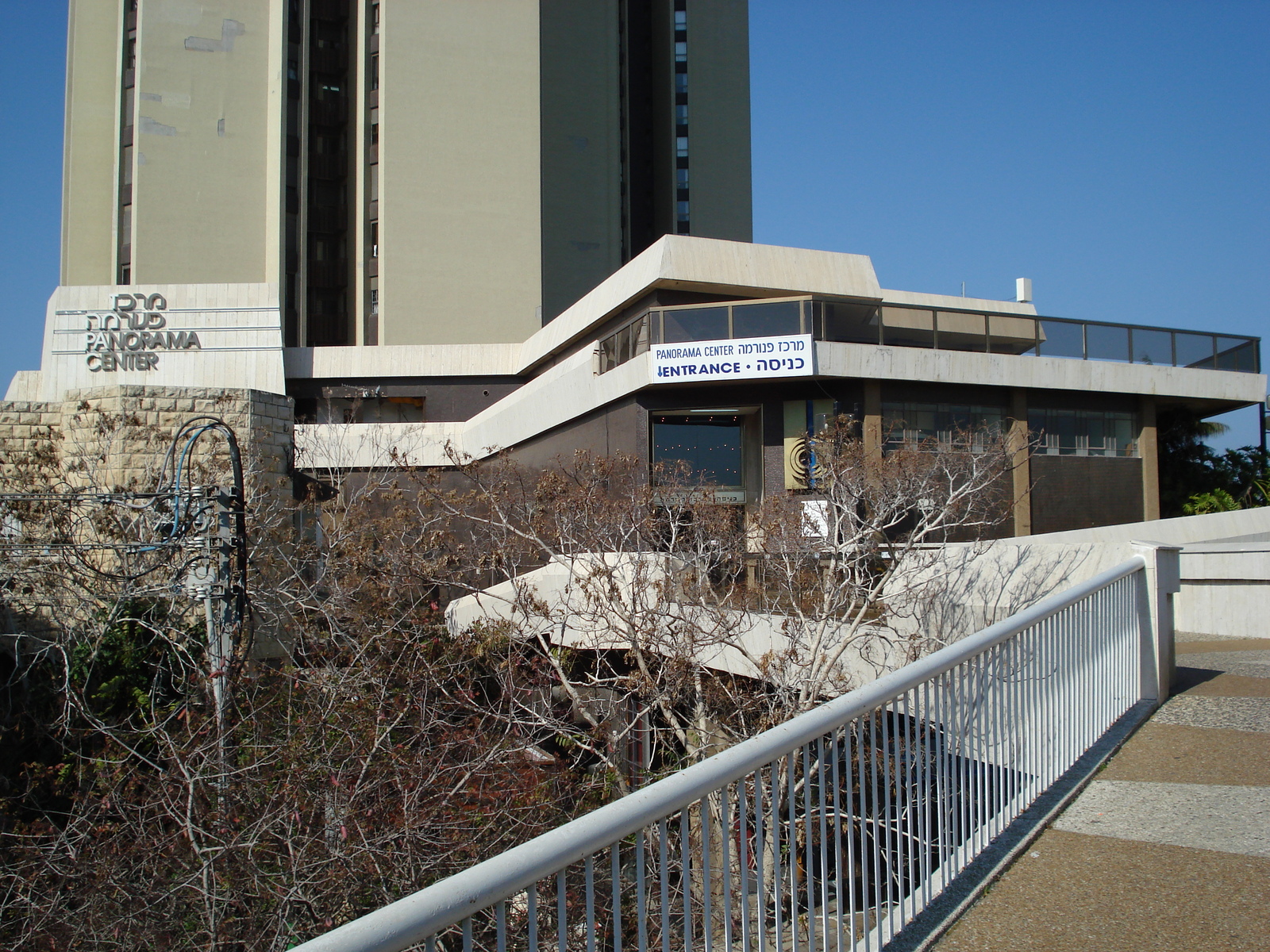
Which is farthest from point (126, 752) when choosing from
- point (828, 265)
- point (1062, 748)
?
point (828, 265)

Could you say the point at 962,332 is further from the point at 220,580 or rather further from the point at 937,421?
the point at 220,580

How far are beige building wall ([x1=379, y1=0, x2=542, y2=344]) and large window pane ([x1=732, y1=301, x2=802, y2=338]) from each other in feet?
75.9

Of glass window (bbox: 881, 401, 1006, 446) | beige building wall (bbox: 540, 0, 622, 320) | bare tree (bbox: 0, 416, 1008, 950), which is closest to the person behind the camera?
bare tree (bbox: 0, 416, 1008, 950)

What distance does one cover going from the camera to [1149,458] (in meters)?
23.8

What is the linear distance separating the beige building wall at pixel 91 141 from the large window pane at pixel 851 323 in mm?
38123

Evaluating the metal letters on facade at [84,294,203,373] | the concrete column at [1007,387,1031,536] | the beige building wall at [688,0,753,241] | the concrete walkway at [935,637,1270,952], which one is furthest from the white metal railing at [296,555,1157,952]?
the beige building wall at [688,0,753,241]

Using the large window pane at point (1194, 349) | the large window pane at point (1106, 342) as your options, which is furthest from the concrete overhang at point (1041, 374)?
the large window pane at point (1194, 349)

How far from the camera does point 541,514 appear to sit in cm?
1609

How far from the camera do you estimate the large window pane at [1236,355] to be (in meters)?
24.3

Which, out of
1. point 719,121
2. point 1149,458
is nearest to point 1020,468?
point 1149,458

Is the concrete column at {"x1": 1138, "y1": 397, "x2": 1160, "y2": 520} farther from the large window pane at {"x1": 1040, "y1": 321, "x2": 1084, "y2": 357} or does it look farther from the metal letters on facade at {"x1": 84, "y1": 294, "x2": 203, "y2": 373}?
the metal letters on facade at {"x1": 84, "y1": 294, "x2": 203, "y2": 373}

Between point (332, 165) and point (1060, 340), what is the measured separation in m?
38.7

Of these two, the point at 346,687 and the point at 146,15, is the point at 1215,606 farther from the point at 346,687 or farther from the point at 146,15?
the point at 146,15

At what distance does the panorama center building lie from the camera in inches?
828
